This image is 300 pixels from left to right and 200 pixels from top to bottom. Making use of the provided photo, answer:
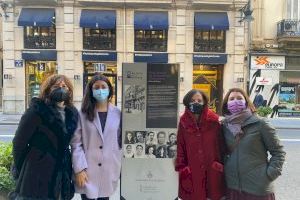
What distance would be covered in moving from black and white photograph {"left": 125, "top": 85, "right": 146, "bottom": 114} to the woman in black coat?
940 mm

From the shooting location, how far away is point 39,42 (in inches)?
920

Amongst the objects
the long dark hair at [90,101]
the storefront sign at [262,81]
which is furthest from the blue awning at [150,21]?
the long dark hair at [90,101]

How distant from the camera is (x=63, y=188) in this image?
3971 mm

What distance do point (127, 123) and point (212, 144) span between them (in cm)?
109

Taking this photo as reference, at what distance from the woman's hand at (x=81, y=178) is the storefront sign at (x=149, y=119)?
27.2 inches

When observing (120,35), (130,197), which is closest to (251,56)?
(120,35)

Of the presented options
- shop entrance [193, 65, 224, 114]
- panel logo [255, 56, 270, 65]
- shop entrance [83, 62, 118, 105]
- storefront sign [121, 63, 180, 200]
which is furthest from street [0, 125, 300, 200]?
panel logo [255, 56, 270, 65]

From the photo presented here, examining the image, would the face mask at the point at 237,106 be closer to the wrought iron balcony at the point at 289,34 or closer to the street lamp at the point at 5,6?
the street lamp at the point at 5,6

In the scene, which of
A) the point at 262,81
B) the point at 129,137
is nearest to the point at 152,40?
the point at 262,81

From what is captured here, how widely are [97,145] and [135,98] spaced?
0.86m

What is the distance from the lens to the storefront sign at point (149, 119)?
185 inches

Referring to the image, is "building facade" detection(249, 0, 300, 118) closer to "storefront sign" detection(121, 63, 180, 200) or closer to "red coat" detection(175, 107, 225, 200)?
"storefront sign" detection(121, 63, 180, 200)

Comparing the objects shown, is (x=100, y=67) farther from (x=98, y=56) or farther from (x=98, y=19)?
(x=98, y=19)

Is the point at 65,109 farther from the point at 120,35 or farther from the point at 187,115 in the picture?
the point at 120,35
